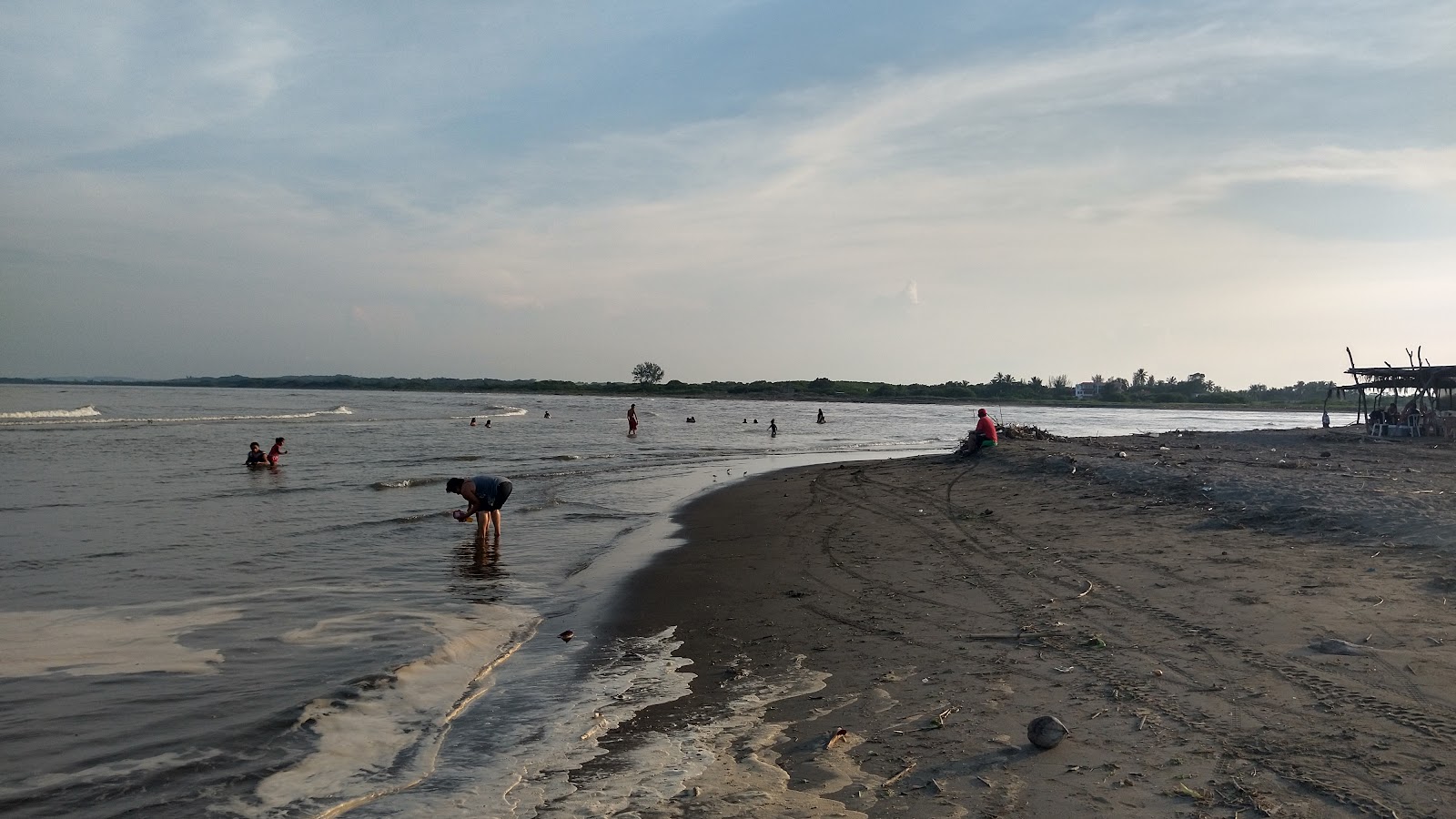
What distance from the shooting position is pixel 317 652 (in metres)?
7.81

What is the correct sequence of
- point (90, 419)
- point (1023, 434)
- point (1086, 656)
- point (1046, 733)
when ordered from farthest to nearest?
point (90, 419) → point (1023, 434) → point (1086, 656) → point (1046, 733)

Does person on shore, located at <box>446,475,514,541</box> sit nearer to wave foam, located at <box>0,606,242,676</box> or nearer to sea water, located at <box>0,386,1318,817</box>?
sea water, located at <box>0,386,1318,817</box>

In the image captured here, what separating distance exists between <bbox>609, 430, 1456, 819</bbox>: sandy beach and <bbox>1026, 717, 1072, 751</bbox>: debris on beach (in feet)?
0.17

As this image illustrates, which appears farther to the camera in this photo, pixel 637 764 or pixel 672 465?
pixel 672 465

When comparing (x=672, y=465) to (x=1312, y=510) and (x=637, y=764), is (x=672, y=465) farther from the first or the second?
(x=637, y=764)

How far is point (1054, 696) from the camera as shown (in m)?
5.86

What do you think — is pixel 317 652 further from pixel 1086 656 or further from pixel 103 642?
pixel 1086 656

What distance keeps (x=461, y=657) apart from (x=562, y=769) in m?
3.00

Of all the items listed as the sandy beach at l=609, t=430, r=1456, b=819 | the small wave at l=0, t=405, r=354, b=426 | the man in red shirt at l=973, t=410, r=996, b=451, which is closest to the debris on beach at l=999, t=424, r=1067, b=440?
the man in red shirt at l=973, t=410, r=996, b=451

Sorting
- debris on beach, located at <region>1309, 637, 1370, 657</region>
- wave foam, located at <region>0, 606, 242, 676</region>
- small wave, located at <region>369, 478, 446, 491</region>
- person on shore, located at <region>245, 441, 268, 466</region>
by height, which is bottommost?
wave foam, located at <region>0, 606, 242, 676</region>

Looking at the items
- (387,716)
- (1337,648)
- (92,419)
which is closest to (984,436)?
(1337,648)

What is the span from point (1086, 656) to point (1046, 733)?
200cm

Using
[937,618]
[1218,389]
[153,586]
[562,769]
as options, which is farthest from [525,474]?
[1218,389]

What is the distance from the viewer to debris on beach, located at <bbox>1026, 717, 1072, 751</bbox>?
4.94 metres
